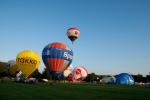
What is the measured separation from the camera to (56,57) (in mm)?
49750

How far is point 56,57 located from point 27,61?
6787mm

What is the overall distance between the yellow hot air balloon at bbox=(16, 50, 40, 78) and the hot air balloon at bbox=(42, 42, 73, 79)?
3726 millimetres

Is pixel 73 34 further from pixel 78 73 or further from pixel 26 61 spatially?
pixel 78 73

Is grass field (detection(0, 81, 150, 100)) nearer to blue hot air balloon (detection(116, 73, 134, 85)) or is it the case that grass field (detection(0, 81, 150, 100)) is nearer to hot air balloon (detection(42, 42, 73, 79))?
hot air balloon (detection(42, 42, 73, 79))

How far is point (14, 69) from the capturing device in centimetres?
8388

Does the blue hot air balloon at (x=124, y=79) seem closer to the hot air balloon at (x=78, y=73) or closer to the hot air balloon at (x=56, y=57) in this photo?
the hot air balloon at (x=78, y=73)

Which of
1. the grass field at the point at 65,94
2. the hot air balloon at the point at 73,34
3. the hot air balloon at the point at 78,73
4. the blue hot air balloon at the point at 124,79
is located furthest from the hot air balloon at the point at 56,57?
the blue hot air balloon at the point at 124,79

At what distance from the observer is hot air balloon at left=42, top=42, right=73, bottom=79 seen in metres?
49.8

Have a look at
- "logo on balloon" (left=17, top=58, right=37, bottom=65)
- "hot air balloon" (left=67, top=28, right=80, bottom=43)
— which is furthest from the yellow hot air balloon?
"hot air balloon" (left=67, top=28, right=80, bottom=43)

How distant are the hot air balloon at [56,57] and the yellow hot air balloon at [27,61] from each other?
3.73 meters

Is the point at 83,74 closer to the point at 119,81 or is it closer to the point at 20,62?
the point at 119,81

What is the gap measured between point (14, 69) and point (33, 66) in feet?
103

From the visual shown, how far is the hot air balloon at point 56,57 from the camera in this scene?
49.8 meters

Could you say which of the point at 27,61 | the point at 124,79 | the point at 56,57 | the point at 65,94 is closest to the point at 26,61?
the point at 27,61
